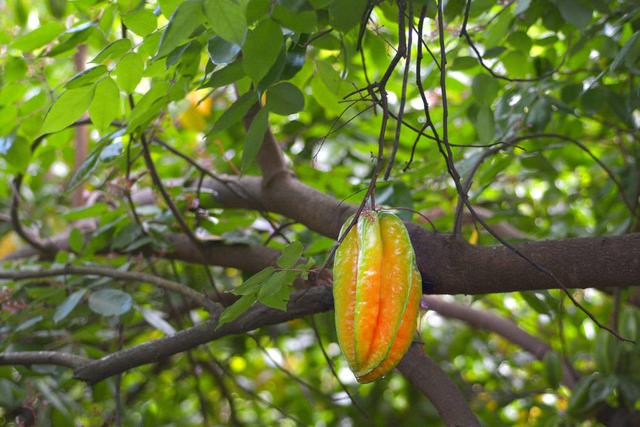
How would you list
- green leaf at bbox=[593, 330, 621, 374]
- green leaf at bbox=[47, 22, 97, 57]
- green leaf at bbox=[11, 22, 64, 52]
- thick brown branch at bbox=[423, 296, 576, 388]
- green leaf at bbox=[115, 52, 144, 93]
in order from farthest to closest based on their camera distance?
1. thick brown branch at bbox=[423, 296, 576, 388]
2. green leaf at bbox=[593, 330, 621, 374]
3. green leaf at bbox=[11, 22, 64, 52]
4. green leaf at bbox=[47, 22, 97, 57]
5. green leaf at bbox=[115, 52, 144, 93]

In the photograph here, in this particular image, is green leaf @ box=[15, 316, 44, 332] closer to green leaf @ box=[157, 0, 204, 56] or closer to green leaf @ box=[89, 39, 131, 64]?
green leaf @ box=[89, 39, 131, 64]

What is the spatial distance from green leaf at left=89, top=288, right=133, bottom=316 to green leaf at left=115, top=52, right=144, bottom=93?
0.48 m

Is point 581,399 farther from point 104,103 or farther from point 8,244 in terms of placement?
point 8,244

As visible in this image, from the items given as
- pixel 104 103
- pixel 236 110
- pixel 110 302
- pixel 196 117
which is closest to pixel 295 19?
pixel 236 110

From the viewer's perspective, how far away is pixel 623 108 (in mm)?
1632

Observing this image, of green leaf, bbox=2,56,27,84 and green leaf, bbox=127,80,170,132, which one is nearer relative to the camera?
green leaf, bbox=127,80,170,132

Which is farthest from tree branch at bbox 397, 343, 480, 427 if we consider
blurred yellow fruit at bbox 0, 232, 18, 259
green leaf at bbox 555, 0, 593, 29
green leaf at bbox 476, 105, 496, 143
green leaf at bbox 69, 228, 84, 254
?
blurred yellow fruit at bbox 0, 232, 18, 259

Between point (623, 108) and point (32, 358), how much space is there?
135cm

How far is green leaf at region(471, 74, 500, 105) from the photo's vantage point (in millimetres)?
1510

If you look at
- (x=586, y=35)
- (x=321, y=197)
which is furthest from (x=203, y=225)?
(x=586, y=35)

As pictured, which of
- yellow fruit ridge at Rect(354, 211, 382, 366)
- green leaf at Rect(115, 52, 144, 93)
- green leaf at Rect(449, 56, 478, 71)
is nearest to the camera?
yellow fruit ridge at Rect(354, 211, 382, 366)

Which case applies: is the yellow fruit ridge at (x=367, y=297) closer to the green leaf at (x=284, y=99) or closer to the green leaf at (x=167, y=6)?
the green leaf at (x=284, y=99)

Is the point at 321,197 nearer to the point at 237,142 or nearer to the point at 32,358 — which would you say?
the point at 32,358

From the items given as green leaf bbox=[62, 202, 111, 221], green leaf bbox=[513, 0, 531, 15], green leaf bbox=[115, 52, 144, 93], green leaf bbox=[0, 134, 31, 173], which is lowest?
green leaf bbox=[115, 52, 144, 93]
